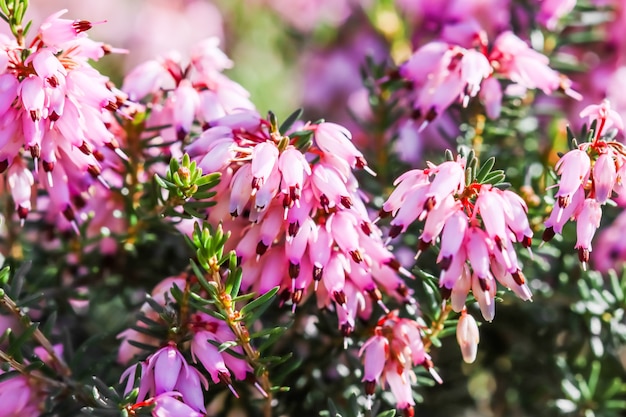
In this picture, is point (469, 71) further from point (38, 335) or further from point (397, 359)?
point (38, 335)

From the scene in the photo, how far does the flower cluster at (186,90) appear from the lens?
116 cm

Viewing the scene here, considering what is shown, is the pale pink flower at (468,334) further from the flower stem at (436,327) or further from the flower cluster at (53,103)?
the flower cluster at (53,103)

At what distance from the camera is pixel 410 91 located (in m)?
1.38

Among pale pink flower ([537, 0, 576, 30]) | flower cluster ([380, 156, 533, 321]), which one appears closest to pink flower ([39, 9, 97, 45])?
flower cluster ([380, 156, 533, 321])

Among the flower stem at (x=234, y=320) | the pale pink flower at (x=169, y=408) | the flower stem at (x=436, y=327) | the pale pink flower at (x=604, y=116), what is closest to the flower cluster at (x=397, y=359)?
the flower stem at (x=436, y=327)

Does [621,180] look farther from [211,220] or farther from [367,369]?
[211,220]

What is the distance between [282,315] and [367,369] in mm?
271

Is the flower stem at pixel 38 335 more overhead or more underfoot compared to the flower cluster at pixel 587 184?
more underfoot

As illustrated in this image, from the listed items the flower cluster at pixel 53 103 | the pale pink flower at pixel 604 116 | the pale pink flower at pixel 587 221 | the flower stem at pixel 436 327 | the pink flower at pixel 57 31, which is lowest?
the flower stem at pixel 436 327

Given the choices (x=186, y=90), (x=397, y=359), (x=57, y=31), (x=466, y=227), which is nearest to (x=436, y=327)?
(x=397, y=359)

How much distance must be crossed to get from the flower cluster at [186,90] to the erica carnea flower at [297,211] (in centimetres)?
9

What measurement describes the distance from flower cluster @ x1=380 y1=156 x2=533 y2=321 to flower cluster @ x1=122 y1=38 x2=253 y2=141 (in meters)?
0.33

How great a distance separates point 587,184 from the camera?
Result: 38.5 inches

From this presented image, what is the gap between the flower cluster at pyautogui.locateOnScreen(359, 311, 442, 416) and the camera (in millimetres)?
1047
